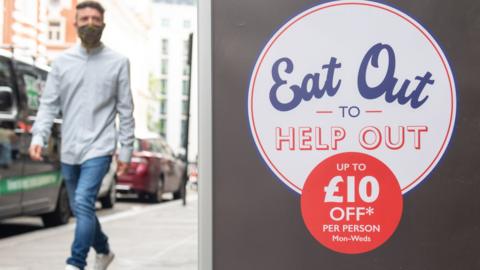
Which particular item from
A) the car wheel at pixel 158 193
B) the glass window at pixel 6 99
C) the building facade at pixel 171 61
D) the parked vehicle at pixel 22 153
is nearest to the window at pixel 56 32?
the car wheel at pixel 158 193

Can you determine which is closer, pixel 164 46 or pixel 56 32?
pixel 56 32

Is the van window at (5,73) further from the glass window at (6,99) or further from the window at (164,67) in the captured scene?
the window at (164,67)

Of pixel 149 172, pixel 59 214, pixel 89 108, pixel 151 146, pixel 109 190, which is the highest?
pixel 151 146

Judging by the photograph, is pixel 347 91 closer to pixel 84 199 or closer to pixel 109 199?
pixel 84 199

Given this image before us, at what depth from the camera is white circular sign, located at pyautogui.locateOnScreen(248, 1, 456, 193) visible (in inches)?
103

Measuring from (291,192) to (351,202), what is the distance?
202mm

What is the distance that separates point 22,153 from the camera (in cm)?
852

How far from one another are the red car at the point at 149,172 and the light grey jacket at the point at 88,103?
32.7 feet

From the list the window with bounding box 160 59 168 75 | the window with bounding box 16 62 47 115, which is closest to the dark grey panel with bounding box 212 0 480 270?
the window with bounding box 16 62 47 115

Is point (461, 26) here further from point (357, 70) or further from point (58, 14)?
point (58, 14)

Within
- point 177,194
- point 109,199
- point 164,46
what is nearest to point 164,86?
point 164,46

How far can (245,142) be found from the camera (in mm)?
2650

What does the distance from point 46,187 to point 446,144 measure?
7.43 meters

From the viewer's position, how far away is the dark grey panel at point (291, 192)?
2.57 metres
